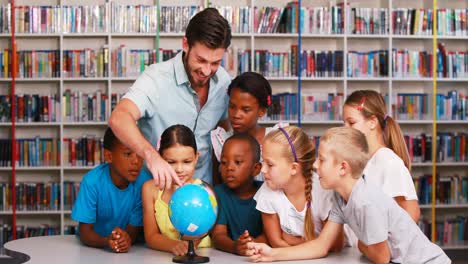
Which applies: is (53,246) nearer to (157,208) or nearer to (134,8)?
(157,208)

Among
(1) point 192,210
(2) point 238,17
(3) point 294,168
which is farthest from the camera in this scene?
(2) point 238,17

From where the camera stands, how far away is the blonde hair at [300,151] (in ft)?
10.9

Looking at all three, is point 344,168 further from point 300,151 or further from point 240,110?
point 240,110

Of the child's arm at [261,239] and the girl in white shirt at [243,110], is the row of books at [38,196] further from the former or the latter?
the child's arm at [261,239]

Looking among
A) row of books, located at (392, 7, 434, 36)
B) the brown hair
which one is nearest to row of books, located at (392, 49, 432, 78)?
row of books, located at (392, 7, 434, 36)

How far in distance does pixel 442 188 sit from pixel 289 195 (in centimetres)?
537

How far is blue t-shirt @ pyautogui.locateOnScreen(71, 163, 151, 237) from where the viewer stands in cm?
354

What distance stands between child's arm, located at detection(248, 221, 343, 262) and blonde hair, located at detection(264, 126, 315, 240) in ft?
0.38

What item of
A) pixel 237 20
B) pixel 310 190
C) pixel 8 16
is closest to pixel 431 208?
pixel 237 20

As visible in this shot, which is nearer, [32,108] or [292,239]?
[292,239]

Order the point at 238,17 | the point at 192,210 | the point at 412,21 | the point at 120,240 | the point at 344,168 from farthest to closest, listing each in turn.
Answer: the point at 412,21 < the point at 238,17 < the point at 120,240 < the point at 344,168 < the point at 192,210

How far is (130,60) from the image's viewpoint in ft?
26.3

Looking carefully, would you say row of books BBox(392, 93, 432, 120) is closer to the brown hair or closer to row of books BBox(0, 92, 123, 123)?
row of books BBox(0, 92, 123, 123)

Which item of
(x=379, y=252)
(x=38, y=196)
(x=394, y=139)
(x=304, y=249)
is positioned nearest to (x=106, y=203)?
(x=304, y=249)
